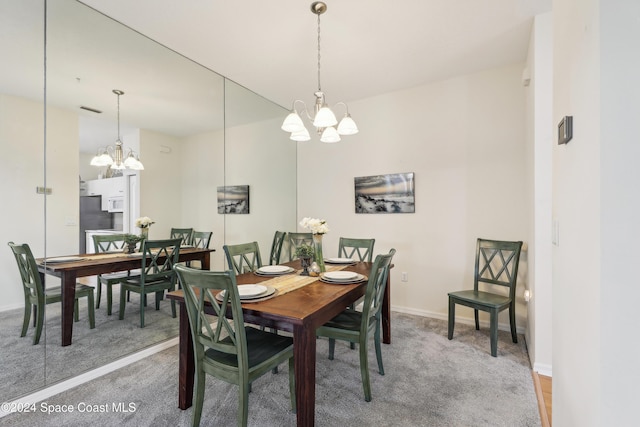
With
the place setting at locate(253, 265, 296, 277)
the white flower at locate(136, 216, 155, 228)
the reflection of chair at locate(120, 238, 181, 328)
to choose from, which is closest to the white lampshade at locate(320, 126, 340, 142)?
the place setting at locate(253, 265, 296, 277)

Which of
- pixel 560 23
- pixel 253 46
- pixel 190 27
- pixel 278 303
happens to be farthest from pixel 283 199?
pixel 560 23

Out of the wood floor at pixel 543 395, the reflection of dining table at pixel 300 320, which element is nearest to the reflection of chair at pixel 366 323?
the reflection of dining table at pixel 300 320

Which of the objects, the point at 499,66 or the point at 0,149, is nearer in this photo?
the point at 0,149

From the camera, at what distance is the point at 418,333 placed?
307cm

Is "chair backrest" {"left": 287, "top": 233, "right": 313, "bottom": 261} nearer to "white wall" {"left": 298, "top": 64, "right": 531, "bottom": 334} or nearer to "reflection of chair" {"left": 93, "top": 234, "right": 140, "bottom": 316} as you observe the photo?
"white wall" {"left": 298, "top": 64, "right": 531, "bottom": 334}

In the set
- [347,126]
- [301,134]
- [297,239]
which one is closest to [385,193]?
[297,239]

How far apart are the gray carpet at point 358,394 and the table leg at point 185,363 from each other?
0.08m

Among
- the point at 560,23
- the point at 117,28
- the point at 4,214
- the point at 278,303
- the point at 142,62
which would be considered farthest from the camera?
the point at 142,62

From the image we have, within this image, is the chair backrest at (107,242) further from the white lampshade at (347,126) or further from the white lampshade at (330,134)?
the white lampshade at (347,126)

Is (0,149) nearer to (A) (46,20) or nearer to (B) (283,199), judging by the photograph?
(A) (46,20)

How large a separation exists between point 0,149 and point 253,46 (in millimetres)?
2024

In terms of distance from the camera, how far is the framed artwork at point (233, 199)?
11.7 feet

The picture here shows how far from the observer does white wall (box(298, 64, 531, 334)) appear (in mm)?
3111

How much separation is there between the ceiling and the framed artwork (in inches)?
50.9
